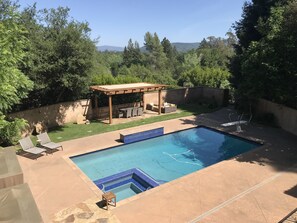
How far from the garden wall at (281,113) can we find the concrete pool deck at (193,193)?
3.96m

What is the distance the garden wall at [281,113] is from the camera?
54.3ft

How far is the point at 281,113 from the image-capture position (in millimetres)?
17750

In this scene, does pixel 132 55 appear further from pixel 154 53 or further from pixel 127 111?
pixel 127 111

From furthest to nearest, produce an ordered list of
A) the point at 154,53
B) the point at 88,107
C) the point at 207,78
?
the point at 154,53 → the point at 207,78 → the point at 88,107

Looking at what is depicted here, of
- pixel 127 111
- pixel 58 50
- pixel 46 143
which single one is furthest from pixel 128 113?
pixel 46 143

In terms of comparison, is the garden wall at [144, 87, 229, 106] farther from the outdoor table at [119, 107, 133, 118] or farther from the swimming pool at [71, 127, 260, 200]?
the swimming pool at [71, 127, 260, 200]

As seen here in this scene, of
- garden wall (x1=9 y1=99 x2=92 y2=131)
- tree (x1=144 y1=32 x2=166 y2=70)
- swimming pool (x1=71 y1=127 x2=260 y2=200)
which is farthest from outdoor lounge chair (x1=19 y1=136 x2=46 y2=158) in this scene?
tree (x1=144 y1=32 x2=166 y2=70)

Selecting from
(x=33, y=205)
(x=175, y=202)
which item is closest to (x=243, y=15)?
(x=175, y=202)

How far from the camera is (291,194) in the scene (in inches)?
364

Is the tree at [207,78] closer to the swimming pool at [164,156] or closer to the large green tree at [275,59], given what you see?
the large green tree at [275,59]

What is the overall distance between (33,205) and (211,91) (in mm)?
22117

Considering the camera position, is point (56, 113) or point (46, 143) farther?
point (56, 113)

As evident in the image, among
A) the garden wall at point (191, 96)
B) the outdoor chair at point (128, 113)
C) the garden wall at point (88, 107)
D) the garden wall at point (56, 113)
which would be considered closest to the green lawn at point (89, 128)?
the garden wall at point (56, 113)

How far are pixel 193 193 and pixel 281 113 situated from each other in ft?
38.7
